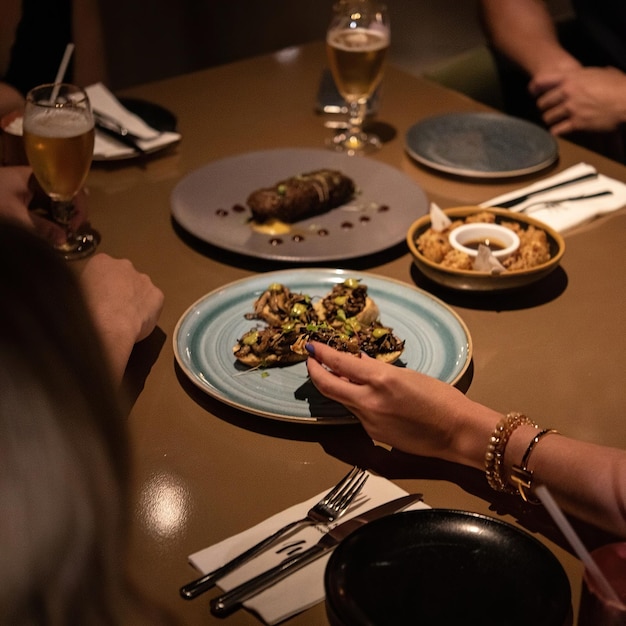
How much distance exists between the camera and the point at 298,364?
132 cm

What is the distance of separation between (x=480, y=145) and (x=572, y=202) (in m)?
0.36

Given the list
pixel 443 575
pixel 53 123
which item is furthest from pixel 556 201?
pixel 443 575

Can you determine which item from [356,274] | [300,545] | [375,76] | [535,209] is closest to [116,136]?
[375,76]

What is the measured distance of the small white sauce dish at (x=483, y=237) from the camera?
1596 mm

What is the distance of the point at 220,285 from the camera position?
61.9 inches

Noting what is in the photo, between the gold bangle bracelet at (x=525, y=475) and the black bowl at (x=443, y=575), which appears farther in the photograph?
the gold bangle bracelet at (x=525, y=475)

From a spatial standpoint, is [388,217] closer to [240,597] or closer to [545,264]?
[545,264]

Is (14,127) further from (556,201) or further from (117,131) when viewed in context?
(556,201)

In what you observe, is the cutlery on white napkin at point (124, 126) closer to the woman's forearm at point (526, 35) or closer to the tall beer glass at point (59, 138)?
the tall beer glass at point (59, 138)

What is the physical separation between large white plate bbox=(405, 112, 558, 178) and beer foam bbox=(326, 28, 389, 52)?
0.72 feet

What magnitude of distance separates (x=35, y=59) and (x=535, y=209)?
1707 mm

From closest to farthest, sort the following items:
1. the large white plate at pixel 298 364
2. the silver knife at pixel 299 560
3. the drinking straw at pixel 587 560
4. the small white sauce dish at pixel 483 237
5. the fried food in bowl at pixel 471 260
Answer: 1. the drinking straw at pixel 587 560
2. the silver knife at pixel 299 560
3. the large white plate at pixel 298 364
4. the fried food in bowl at pixel 471 260
5. the small white sauce dish at pixel 483 237

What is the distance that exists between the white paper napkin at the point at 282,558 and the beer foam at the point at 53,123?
835 mm

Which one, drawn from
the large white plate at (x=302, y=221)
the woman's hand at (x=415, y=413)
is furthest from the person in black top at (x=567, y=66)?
the woman's hand at (x=415, y=413)
